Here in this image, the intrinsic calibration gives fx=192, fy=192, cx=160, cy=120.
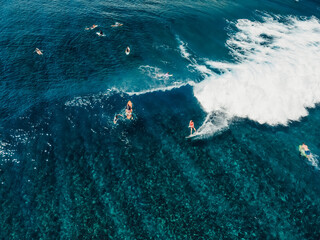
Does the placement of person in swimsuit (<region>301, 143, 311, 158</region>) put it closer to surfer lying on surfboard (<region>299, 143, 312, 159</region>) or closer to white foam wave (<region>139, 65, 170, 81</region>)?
surfer lying on surfboard (<region>299, 143, 312, 159</region>)

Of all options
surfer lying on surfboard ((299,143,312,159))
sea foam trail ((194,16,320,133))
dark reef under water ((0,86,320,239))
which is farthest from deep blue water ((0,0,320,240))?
surfer lying on surfboard ((299,143,312,159))

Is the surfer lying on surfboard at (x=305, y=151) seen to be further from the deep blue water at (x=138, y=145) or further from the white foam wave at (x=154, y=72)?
the white foam wave at (x=154, y=72)

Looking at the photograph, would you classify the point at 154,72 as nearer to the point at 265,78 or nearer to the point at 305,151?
the point at 265,78

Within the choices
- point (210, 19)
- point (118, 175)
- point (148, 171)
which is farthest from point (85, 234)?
point (210, 19)

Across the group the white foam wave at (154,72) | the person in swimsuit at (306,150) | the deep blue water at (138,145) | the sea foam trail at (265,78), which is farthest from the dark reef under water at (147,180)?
the white foam wave at (154,72)

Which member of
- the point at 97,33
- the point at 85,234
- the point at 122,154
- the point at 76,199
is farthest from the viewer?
the point at 97,33

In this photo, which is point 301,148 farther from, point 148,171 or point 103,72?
point 103,72
